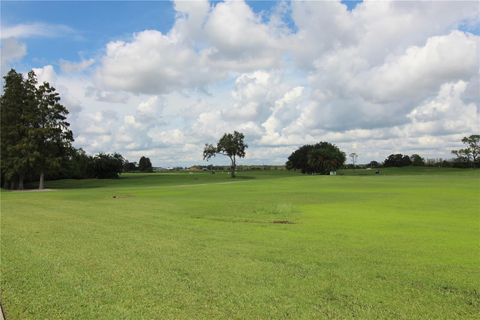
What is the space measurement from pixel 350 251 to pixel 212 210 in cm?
1244

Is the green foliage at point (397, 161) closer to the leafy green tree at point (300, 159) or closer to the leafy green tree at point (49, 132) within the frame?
the leafy green tree at point (300, 159)

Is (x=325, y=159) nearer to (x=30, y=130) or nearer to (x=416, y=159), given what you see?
(x=416, y=159)

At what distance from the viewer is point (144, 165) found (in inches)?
7766

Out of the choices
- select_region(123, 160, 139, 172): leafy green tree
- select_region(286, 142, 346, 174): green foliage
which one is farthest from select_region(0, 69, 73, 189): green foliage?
select_region(123, 160, 139, 172): leafy green tree

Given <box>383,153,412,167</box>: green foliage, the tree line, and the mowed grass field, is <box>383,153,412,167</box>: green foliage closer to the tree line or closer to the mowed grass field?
the tree line

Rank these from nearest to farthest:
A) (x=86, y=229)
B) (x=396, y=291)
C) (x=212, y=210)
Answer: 1. (x=396, y=291)
2. (x=86, y=229)
3. (x=212, y=210)

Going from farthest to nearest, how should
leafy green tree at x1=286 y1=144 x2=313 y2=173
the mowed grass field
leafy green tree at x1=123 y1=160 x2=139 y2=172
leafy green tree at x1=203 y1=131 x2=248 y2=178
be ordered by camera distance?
leafy green tree at x1=123 y1=160 x2=139 y2=172 < leafy green tree at x1=286 y1=144 x2=313 y2=173 < leafy green tree at x1=203 y1=131 x2=248 y2=178 < the mowed grass field

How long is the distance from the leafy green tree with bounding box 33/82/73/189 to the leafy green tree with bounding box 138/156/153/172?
128622 millimetres

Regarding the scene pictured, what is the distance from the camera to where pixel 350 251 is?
35.6ft

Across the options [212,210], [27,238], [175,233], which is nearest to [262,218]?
[212,210]

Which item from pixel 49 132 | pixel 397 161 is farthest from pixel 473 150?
pixel 49 132

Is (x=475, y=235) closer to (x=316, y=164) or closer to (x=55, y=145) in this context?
(x=55, y=145)

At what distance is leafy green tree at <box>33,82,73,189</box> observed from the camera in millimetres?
63812

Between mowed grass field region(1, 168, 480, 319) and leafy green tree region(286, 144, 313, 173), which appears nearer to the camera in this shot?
mowed grass field region(1, 168, 480, 319)
